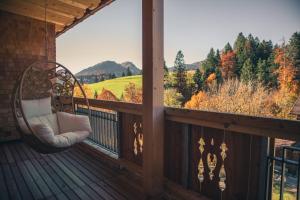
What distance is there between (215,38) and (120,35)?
11.0 meters

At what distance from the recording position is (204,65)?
21.1 m

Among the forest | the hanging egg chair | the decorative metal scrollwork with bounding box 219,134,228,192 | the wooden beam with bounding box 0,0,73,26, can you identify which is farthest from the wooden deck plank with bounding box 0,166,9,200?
the forest

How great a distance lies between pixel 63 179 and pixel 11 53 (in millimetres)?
3510

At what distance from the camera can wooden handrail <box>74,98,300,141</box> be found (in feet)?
4.29

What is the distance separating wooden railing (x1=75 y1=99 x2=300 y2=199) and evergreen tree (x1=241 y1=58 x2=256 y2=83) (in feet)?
56.7

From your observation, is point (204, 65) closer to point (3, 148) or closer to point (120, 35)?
point (120, 35)

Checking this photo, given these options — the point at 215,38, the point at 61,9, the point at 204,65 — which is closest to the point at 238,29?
the point at 215,38

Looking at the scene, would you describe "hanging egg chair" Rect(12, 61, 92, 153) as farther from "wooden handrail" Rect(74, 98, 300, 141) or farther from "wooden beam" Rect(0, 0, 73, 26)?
"wooden handrail" Rect(74, 98, 300, 141)

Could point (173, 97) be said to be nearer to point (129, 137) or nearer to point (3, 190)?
point (129, 137)

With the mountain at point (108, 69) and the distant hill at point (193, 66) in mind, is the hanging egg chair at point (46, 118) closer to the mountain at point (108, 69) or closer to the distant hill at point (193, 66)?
the mountain at point (108, 69)

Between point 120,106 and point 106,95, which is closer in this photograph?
point 120,106

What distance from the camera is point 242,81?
17.4 meters

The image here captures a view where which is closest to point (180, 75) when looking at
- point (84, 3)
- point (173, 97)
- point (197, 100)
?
point (173, 97)

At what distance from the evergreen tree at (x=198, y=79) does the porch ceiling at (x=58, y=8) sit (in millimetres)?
16201
